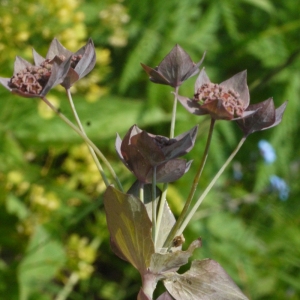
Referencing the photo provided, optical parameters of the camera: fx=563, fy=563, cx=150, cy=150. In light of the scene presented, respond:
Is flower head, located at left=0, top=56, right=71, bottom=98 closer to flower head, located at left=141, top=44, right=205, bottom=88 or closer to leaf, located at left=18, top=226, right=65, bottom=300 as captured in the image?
flower head, located at left=141, top=44, right=205, bottom=88

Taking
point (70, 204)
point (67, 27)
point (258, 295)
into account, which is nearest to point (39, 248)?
point (70, 204)

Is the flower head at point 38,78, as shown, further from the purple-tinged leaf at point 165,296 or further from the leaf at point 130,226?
the purple-tinged leaf at point 165,296

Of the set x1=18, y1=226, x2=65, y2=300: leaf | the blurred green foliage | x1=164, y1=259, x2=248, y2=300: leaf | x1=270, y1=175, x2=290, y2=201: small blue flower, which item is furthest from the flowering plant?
x1=270, y1=175, x2=290, y2=201: small blue flower

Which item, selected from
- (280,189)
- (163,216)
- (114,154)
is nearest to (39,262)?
(114,154)

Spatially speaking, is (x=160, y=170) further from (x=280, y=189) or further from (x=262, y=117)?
(x=280, y=189)

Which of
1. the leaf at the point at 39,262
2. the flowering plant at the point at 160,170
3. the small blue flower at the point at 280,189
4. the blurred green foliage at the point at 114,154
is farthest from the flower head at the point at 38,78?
the small blue flower at the point at 280,189

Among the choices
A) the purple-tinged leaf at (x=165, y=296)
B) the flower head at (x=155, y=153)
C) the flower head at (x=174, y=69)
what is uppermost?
the flower head at (x=174, y=69)
